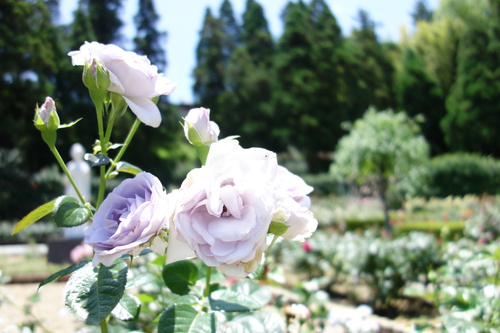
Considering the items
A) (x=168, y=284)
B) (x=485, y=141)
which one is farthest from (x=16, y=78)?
(x=485, y=141)

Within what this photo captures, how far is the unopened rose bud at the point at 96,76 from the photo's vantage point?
618 mm

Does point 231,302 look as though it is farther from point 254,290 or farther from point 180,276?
point 254,290

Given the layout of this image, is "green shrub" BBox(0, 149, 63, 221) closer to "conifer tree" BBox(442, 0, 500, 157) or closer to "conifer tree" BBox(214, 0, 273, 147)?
"conifer tree" BBox(214, 0, 273, 147)

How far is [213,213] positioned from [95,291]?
209 mm

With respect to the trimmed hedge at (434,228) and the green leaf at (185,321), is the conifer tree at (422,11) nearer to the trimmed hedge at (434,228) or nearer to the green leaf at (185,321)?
the trimmed hedge at (434,228)

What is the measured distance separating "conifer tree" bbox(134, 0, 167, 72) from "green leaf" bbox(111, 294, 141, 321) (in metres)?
12.7

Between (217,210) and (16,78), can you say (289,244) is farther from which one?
(217,210)

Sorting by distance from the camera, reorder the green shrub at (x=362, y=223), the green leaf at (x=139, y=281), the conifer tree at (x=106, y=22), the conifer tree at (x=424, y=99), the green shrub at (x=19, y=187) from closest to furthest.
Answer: the green leaf at (x=139, y=281), the green shrub at (x=362, y=223), the conifer tree at (x=106, y=22), the green shrub at (x=19, y=187), the conifer tree at (x=424, y=99)

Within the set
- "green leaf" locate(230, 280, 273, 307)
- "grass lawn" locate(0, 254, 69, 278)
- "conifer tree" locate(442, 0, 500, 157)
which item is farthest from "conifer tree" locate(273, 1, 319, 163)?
"green leaf" locate(230, 280, 273, 307)

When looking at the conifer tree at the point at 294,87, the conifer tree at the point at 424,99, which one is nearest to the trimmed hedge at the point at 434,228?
the conifer tree at the point at 424,99

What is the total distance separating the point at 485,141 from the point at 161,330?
1998 cm

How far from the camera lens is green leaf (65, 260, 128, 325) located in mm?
570

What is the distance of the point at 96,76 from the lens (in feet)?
2.04

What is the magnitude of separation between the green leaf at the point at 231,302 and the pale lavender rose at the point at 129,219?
0.17m
